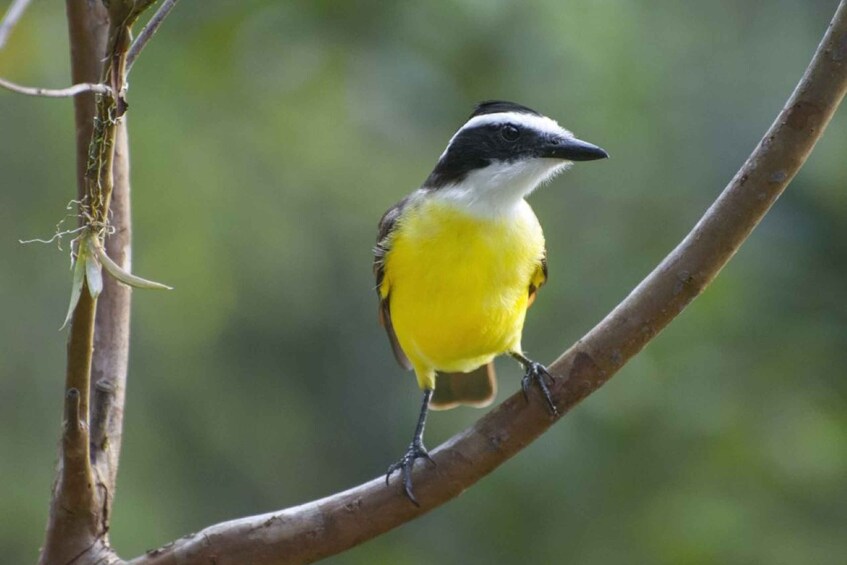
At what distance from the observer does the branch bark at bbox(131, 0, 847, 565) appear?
2.91 m

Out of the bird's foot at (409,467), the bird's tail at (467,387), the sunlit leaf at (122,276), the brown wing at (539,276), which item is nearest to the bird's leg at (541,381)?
the bird's foot at (409,467)

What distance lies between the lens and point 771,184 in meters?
2.96

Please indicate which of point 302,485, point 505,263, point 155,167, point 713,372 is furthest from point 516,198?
point 302,485

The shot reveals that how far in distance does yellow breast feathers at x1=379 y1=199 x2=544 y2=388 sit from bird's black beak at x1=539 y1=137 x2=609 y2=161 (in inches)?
10.2

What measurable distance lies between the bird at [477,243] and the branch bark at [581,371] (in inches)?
20.8

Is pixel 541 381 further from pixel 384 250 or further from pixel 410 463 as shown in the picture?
pixel 384 250

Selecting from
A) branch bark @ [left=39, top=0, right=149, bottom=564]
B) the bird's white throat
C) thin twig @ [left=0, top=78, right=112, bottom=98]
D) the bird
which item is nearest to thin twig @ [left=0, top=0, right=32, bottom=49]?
thin twig @ [left=0, top=78, right=112, bottom=98]

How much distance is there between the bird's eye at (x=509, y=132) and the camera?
388 centimetres

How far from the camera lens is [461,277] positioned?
3.81m

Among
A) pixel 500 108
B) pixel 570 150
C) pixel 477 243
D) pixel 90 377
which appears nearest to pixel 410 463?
pixel 477 243

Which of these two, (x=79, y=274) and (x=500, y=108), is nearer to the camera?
(x=79, y=274)

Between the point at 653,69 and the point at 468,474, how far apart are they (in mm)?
3581

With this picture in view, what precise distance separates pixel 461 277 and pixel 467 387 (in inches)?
28.9

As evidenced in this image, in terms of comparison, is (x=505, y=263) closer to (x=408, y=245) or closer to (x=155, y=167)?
(x=408, y=245)
